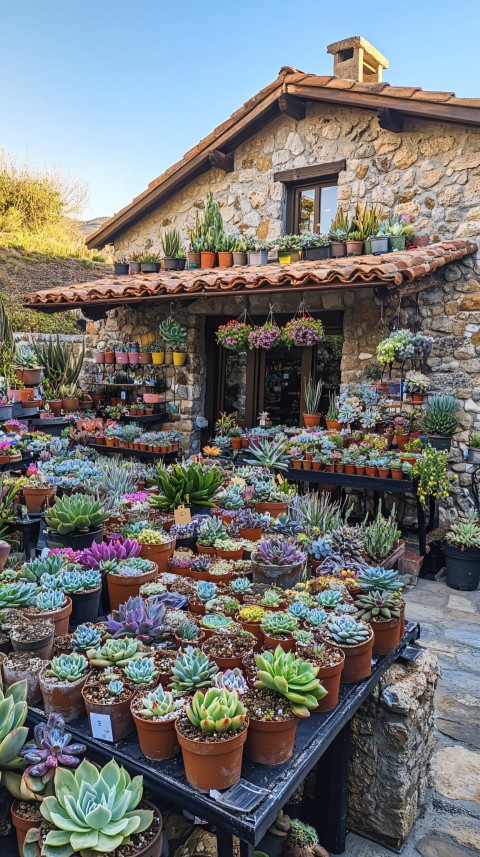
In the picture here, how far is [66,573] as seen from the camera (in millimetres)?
2889

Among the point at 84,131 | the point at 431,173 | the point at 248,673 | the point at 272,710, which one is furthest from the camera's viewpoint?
the point at 84,131

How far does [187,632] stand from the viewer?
2.41m

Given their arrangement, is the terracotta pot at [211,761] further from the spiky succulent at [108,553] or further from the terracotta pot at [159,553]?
the terracotta pot at [159,553]

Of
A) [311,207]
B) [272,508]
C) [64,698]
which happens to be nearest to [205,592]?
[64,698]

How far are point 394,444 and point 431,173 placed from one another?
3822 mm

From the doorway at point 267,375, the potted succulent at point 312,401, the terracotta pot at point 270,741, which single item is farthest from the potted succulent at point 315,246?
the terracotta pot at point 270,741

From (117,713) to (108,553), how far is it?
1337mm

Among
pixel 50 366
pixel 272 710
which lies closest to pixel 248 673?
pixel 272 710

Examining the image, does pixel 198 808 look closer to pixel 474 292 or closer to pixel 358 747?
pixel 358 747

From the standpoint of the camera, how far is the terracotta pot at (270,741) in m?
1.82

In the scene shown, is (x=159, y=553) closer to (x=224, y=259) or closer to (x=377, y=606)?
(x=377, y=606)

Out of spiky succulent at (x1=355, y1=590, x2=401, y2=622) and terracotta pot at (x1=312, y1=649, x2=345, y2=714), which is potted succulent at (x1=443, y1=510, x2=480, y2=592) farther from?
terracotta pot at (x1=312, y1=649, x2=345, y2=714)

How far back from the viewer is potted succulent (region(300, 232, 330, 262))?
8.72 meters

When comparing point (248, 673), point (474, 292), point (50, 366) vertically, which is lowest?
point (248, 673)
